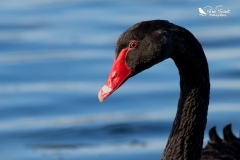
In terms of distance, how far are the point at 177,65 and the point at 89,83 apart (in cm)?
309

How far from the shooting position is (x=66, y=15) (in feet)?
32.8

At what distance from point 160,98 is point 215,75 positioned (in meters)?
0.65

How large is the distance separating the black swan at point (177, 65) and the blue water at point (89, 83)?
1822mm

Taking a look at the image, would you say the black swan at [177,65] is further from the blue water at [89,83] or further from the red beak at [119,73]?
the blue water at [89,83]

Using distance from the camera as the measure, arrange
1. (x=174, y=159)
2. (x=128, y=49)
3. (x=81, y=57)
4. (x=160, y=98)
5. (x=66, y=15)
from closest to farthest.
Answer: (x=128, y=49), (x=174, y=159), (x=160, y=98), (x=81, y=57), (x=66, y=15)

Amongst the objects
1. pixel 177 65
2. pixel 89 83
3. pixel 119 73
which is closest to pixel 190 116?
pixel 177 65

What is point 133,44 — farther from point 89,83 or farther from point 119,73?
point 89,83

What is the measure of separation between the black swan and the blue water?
5.98 feet

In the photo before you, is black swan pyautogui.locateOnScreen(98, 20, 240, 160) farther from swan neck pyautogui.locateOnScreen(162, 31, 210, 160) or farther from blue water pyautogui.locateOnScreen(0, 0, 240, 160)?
blue water pyautogui.locateOnScreen(0, 0, 240, 160)

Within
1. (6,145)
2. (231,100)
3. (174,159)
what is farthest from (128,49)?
(231,100)

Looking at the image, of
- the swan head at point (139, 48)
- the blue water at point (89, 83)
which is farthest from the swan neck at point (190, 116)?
the blue water at point (89, 83)

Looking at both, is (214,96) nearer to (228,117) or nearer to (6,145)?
(228,117)

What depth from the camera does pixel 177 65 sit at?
5.20 m

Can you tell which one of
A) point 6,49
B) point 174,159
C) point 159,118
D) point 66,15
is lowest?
point 174,159
